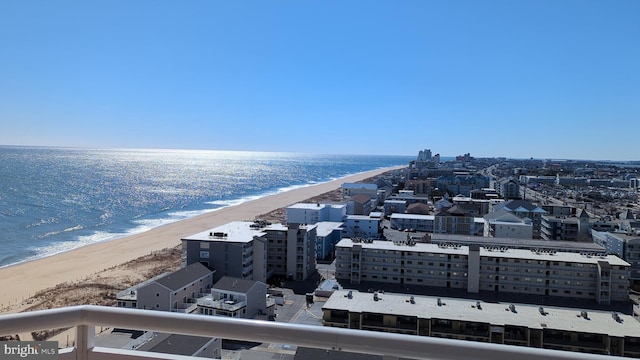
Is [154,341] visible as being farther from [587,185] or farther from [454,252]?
[587,185]

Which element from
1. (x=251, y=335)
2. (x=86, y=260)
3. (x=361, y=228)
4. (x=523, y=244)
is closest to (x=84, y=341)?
(x=251, y=335)

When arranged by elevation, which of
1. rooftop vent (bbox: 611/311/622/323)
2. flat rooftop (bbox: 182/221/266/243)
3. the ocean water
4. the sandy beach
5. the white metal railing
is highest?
the white metal railing

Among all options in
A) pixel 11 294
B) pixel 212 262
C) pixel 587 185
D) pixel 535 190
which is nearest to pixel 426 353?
pixel 212 262

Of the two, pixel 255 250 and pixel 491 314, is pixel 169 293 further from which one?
pixel 491 314

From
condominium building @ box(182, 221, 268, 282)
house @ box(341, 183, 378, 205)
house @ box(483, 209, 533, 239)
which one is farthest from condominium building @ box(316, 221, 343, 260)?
house @ box(341, 183, 378, 205)

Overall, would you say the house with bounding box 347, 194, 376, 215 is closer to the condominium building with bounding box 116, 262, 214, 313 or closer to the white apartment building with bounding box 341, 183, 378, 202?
the white apartment building with bounding box 341, 183, 378, 202

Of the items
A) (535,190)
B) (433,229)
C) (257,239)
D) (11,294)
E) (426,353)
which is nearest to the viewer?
(426,353)

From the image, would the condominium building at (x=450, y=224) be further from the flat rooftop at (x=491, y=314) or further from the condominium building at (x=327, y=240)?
the flat rooftop at (x=491, y=314)
